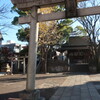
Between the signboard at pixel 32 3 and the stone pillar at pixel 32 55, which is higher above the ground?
the signboard at pixel 32 3

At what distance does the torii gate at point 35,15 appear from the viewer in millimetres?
8805

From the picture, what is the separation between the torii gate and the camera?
8805mm

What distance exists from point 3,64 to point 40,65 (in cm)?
493

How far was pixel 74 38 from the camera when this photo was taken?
128ft

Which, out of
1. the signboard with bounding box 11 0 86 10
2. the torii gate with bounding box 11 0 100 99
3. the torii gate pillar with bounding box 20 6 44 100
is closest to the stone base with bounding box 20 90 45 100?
A: the torii gate pillar with bounding box 20 6 44 100

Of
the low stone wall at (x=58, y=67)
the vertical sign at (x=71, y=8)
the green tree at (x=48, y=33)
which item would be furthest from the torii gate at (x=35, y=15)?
the low stone wall at (x=58, y=67)

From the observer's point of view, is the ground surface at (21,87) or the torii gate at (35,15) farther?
the ground surface at (21,87)

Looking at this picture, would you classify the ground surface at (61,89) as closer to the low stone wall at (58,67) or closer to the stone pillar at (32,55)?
the stone pillar at (32,55)

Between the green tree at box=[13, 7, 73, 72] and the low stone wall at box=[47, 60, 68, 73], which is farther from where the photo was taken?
the low stone wall at box=[47, 60, 68, 73]

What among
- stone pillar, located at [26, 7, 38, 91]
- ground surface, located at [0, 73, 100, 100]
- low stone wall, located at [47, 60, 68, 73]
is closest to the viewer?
stone pillar, located at [26, 7, 38, 91]

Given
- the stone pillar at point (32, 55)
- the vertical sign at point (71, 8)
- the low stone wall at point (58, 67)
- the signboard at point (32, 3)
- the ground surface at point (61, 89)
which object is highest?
the signboard at point (32, 3)

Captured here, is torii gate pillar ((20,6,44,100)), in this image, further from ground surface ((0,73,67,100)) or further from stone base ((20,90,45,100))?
ground surface ((0,73,67,100))

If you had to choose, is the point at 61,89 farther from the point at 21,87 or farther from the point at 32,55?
the point at 32,55

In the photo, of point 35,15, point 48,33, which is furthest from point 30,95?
point 48,33
